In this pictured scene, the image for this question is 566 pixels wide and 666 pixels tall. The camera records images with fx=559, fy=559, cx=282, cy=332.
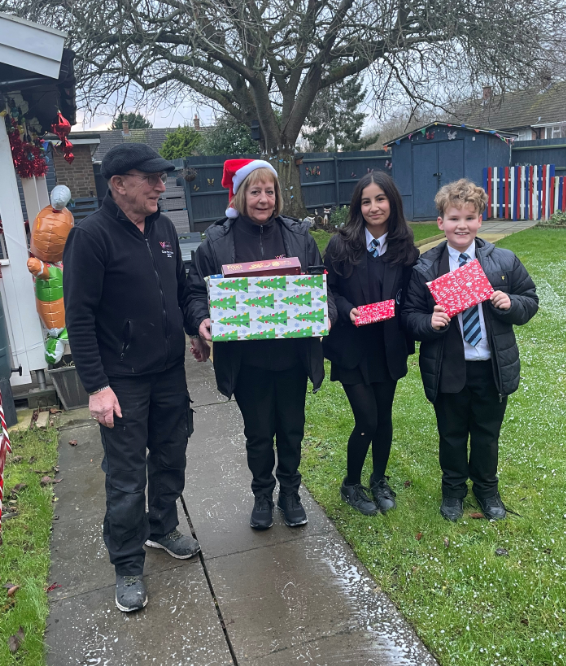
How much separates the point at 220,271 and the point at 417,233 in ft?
38.3

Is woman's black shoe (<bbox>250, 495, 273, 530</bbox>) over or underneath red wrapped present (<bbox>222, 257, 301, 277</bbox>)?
underneath

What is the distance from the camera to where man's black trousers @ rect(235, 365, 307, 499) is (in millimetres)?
2979

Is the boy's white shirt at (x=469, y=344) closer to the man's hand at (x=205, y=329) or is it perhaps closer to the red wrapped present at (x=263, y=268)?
the red wrapped present at (x=263, y=268)

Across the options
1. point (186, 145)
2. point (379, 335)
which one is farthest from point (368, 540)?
point (186, 145)

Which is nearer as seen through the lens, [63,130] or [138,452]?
[138,452]

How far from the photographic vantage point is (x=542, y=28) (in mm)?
10914

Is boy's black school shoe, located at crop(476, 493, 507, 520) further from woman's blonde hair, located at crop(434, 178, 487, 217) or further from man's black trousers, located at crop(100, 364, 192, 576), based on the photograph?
man's black trousers, located at crop(100, 364, 192, 576)

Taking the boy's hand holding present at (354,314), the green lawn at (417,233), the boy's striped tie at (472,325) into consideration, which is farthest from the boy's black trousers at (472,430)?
the green lawn at (417,233)

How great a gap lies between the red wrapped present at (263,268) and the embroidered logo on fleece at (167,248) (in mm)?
319

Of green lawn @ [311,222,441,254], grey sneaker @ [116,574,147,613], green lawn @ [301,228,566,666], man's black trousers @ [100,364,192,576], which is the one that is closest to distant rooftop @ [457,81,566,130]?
green lawn @ [311,222,441,254]

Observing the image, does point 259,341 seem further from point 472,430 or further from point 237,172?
point 472,430

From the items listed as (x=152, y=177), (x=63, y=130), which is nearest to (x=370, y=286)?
(x=152, y=177)

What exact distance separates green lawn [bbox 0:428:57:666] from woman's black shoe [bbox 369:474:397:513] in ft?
6.12

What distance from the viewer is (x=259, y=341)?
2883mm
